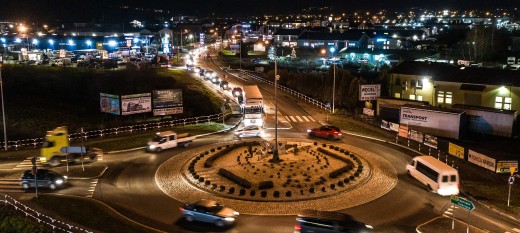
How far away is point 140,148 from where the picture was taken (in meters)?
39.8

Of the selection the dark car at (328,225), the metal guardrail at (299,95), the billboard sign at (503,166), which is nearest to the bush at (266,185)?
the dark car at (328,225)

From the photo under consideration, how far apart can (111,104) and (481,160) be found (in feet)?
118

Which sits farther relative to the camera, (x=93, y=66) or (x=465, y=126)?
(x=93, y=66)

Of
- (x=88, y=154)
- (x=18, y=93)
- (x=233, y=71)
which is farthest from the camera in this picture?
(x=233, y=71)

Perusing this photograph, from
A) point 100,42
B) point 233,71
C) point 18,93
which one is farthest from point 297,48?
point 18,93

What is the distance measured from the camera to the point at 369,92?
55.8 m

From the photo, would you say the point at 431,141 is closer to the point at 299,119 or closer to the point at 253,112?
the point at 299,119

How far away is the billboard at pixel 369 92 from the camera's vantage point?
55.2 metres

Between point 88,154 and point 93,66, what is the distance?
53.8m

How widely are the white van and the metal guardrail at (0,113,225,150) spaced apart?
92.7 feet

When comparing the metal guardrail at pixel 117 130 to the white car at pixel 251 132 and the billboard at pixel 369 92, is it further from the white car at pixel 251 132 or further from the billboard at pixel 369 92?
the billboard at pixel 369 92

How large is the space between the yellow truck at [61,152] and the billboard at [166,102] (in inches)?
532

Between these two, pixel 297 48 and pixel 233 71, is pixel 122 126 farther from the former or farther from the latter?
pixel 297 48

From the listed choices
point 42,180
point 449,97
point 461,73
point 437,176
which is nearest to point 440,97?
point 449,97
